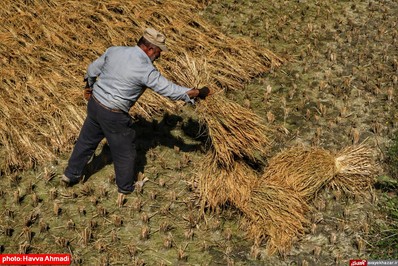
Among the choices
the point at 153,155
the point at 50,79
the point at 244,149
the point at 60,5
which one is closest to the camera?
the point at 244,149

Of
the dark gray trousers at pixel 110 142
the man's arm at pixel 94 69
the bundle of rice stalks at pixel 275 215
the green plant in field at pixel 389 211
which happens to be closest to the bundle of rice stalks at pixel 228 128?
the bundle of rice stalks at pixel 275 215

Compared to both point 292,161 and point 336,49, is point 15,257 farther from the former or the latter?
point 336,49

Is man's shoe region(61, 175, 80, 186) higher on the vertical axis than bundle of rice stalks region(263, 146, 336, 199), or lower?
lower

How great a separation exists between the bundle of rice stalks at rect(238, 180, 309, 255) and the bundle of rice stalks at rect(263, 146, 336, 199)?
10 centimetres

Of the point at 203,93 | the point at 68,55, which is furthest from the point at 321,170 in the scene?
the point at 68,55

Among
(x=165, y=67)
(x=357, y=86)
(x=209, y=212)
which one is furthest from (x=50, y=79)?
(x=357, y=86)

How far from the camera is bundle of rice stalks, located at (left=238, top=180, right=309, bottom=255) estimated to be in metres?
5.43

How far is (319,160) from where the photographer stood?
598cm

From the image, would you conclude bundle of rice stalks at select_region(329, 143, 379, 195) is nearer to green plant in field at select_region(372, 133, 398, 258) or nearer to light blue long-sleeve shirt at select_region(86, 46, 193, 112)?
green plant in field at select_region(372, 133, 398, 258)

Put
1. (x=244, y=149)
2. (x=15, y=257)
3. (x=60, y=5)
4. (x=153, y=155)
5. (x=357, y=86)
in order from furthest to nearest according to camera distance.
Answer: (x=60, y=5)
(x=357, y=86)
(x=153, y=155)
(x=244, y=149)
(x=15, y=257)

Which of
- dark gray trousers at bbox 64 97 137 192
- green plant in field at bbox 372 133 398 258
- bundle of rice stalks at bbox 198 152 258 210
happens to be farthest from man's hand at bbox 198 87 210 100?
green plant in field at bbox 372 133 398 258

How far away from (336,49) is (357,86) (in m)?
0.93

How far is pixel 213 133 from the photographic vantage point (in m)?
5.65

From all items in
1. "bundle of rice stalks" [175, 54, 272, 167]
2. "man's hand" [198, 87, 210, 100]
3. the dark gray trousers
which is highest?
"man's hand" [198, 87, 210, 100]
